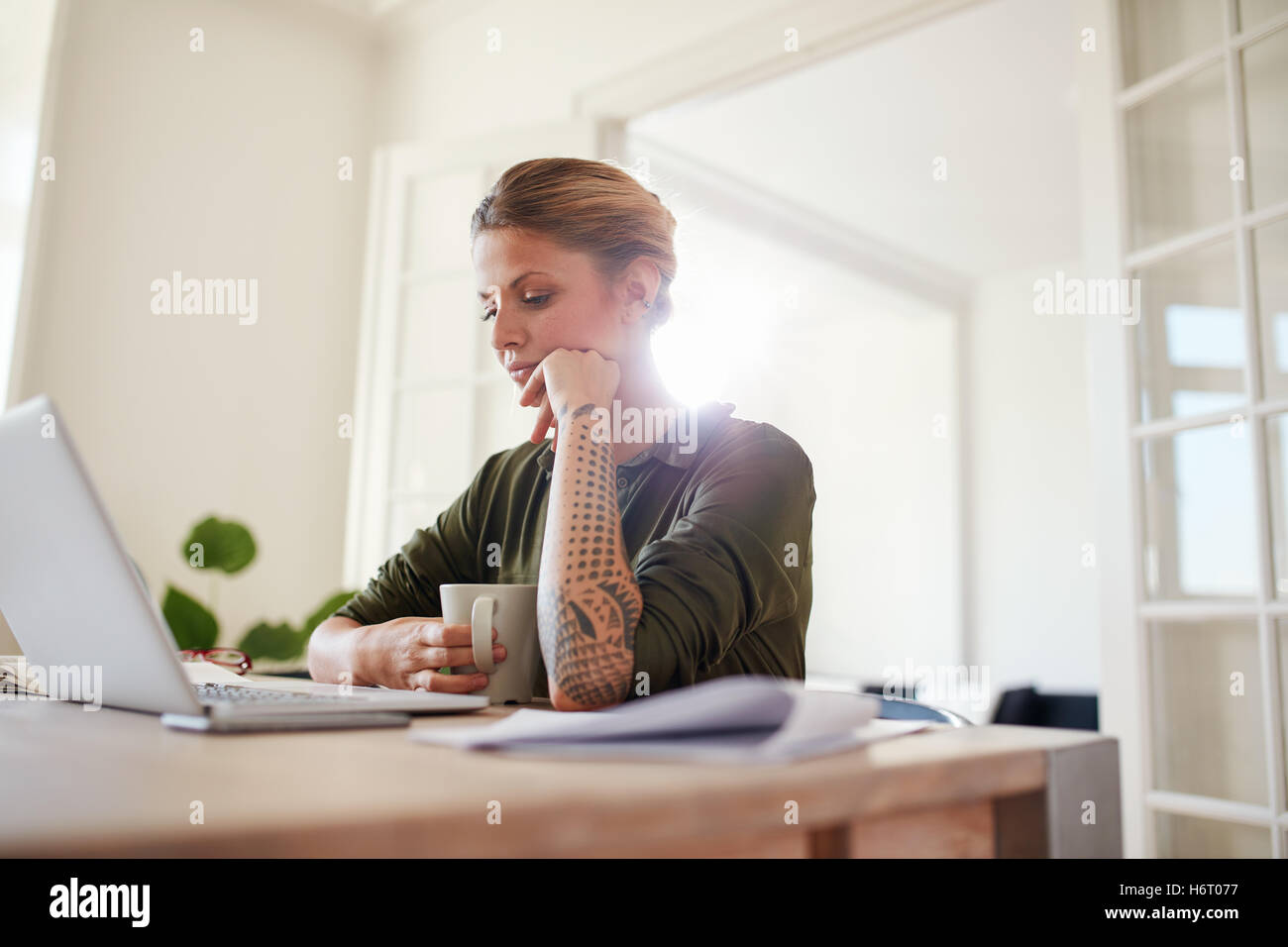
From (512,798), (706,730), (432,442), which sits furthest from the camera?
(432,442)

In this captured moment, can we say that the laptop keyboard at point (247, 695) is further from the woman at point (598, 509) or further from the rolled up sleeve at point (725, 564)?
the rolled up sleeve at point (725, 564)

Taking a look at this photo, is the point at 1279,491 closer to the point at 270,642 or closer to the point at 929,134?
the point at 270,642

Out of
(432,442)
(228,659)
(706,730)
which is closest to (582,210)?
(228,659)

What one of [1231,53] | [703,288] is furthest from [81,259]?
[703,288]

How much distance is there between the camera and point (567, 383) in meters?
1.13

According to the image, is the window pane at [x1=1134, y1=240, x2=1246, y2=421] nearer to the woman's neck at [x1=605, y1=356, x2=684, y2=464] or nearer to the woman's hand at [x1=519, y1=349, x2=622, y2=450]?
the woman's neck at [x1=605, y1=356, x2=684, y2=464]

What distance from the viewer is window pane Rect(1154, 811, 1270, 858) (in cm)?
179

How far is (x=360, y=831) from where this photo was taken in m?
0.34

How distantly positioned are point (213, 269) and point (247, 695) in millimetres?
2822

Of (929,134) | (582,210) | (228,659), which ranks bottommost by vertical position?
(228,659)

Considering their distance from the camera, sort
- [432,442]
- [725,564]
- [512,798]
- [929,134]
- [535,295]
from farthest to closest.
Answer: [929,134] → [432,442] → [535,295] → [725,564] → [512,798]

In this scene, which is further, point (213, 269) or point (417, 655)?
point (213, 269)
